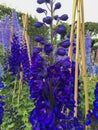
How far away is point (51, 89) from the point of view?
11.1 ft

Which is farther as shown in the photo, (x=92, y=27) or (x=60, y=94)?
(x=92, y=27)

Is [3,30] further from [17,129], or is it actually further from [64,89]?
[64,89]

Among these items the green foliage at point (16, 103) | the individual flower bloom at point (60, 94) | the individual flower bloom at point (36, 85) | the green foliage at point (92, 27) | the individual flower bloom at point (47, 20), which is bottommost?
the green foliage at point (16, 103)

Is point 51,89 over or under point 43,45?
under

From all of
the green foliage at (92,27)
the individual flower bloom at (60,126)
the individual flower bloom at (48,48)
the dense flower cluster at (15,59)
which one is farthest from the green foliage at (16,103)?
the green foliage at (92,27)

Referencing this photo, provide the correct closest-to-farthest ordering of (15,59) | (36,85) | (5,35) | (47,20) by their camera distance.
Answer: (36,85) < (47,20) < (15,59) < (5,35)

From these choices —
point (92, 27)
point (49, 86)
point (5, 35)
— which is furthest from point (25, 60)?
point (92, 27)

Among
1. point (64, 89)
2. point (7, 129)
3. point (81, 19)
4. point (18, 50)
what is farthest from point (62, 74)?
point (18, 50)

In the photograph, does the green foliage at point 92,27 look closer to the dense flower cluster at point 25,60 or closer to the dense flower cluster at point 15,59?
the dense flower cluster at point 15,59

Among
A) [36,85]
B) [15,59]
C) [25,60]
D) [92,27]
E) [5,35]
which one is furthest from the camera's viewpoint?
[92,27]

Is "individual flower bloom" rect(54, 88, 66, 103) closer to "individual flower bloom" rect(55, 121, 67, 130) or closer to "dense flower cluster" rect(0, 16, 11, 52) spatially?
"individual flower bloom" rect(55, 121, 67, 130)

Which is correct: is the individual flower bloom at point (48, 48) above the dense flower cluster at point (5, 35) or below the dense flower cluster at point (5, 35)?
below

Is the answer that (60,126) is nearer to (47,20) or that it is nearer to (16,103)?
(47,20)

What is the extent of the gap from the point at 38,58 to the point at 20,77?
16.2 feet
